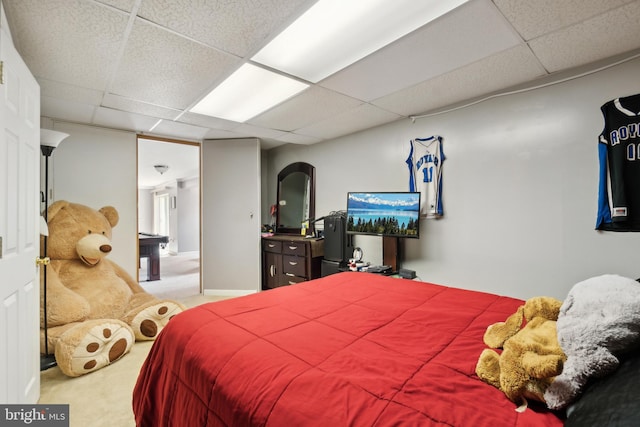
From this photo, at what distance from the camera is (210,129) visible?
380cm

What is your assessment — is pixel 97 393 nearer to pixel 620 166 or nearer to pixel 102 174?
pixel 102 174

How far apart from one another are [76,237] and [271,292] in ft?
7.28

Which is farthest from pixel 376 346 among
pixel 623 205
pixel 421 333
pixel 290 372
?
pixel 623 205

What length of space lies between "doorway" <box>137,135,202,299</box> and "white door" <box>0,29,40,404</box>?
2.42 m

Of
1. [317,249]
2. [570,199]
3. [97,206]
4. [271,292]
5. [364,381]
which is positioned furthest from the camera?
[317,249]

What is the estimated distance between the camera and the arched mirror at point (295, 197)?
458 cm

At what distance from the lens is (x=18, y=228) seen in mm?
1539

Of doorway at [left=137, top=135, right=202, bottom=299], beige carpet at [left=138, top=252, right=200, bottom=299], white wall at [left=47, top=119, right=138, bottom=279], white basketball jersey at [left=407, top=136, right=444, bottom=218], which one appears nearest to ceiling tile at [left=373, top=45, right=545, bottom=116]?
white basketball jersey at [left=407, top=136, right=444, bottom=218]

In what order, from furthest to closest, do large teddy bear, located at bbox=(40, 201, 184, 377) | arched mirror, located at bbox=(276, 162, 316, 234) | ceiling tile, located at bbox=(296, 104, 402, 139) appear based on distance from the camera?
arched mirror, located at bbox=(276, 162, 316, 234)
ceiling tile, located at bbox=(296, 104, 402, 139)
large teddy bear, located at bbox=(40, 201, 184, 377)

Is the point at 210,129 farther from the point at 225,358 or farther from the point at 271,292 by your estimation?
the point at 225,358

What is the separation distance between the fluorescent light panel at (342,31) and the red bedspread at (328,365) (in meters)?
1.60

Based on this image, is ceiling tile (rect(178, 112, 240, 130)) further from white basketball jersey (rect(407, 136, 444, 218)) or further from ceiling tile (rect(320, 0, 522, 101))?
white basketball jersey (rect(407, 136, 444, 218))

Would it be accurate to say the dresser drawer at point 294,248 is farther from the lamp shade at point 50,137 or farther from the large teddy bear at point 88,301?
the lamp shade at point 50,137

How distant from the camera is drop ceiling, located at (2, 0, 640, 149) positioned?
1.57m
